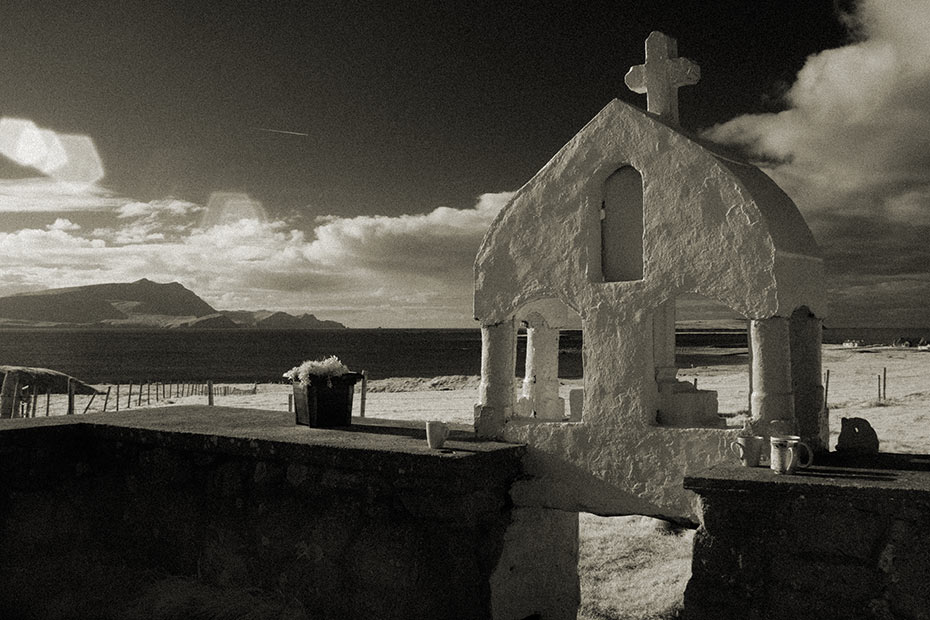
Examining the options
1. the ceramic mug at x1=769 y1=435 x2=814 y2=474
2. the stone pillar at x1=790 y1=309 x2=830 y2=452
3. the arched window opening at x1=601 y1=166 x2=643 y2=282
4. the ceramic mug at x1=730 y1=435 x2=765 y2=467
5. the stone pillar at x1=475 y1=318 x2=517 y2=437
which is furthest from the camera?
the stone pillar at x1=475 y1=318 x2=517 y2=437

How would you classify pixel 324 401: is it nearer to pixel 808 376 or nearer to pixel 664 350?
pixel 664 350

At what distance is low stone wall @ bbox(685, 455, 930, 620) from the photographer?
4.37 m

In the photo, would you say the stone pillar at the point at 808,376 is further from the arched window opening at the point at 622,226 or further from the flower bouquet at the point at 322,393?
the flower bouquet at the point at 322,393

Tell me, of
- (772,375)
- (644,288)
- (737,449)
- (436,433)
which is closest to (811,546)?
(737,449)

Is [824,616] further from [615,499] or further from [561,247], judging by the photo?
[561,247]

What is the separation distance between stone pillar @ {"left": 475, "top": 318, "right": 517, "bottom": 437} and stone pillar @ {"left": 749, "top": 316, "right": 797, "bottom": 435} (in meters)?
2.06

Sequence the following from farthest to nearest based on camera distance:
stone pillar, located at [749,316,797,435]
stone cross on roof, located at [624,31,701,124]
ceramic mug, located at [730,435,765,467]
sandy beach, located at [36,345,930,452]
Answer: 1. sandy beach, located at [36,345,930,452]
2. stone cross on roof, located at [624,31,701,124]
3. stone pillar, located at [749,316,797,435]
4. ceramic mug, located at [730,435,765,467]

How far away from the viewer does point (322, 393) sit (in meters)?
7.60

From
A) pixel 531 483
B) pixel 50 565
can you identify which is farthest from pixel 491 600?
pixel 50 565

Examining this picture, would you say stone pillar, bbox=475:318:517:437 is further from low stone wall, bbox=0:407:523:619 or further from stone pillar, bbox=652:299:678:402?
stone pillar, bbox=652:299:678:402

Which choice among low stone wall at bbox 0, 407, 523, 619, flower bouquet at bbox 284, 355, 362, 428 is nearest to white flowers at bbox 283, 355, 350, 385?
flower bouquet at bbox 284, 355, 362, 428

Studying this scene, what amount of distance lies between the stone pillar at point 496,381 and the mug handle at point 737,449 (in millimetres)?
2009

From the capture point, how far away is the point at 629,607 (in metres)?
7.73

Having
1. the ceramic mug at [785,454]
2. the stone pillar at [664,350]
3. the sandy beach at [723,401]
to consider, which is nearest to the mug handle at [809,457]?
the ceramic mug at [785,454]
